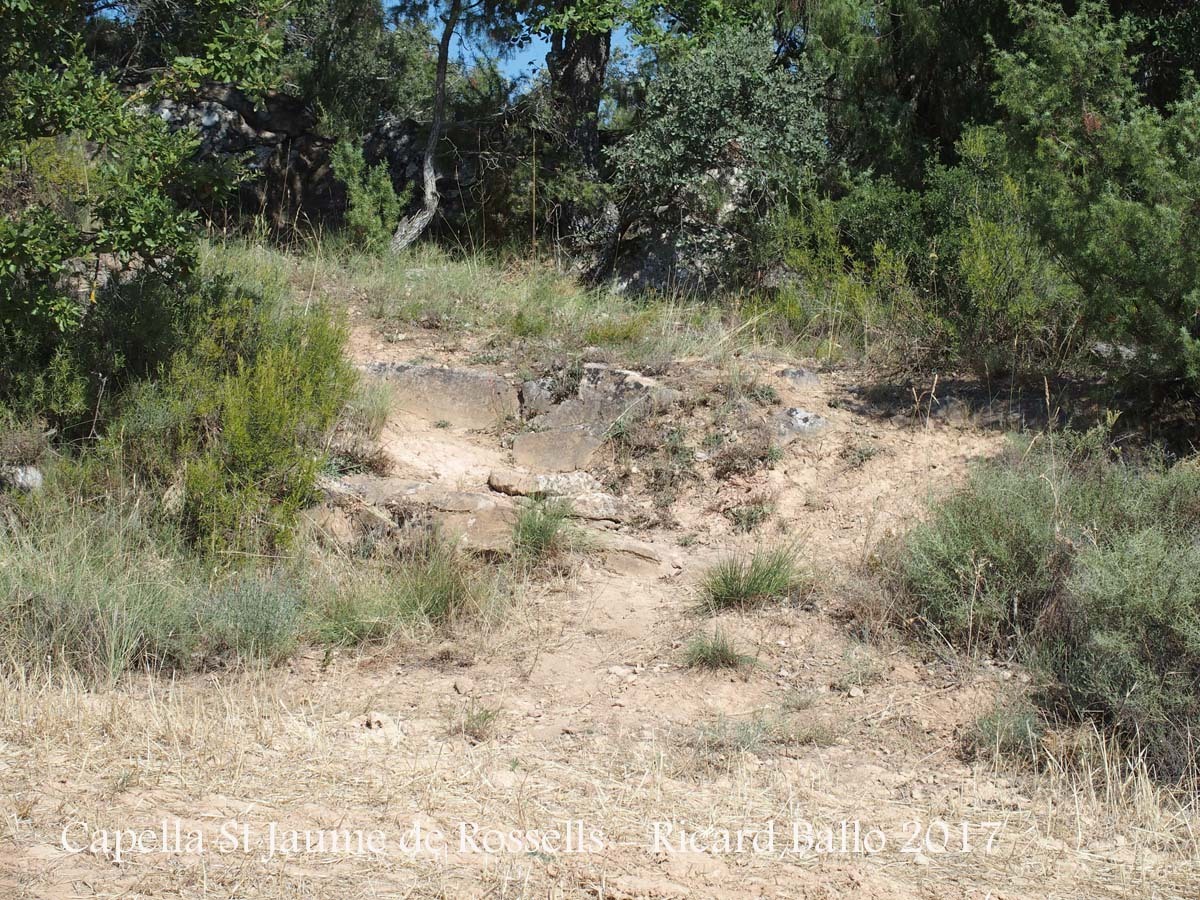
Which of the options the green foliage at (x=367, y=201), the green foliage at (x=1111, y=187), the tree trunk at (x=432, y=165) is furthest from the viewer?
the tree trunk at (x=432, y=165)

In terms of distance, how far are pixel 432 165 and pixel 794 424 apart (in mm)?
5413

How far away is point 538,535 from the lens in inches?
261

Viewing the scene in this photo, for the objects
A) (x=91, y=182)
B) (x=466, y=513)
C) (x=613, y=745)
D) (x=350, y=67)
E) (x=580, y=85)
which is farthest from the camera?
(x=350, y=67)

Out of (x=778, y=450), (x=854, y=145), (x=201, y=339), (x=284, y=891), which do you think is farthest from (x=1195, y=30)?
(x=284, y=891)

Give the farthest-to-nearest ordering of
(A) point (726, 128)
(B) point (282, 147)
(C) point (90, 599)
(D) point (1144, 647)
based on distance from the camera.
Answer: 1. (B) point (282, 147)
2. (A) point (726, 128)
3. (C) point (90, 599)
4. (D) point (1144, 647)

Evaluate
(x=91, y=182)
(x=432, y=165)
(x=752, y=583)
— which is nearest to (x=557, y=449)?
(x=752, y=583)

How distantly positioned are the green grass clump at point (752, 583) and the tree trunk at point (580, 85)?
6.35 meters

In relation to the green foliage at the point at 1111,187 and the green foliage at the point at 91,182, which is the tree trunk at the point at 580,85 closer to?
the green foliage at the point at 91,182

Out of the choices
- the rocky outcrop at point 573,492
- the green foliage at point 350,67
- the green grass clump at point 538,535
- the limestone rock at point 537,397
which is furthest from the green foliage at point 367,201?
the green grass clump at point 538,535

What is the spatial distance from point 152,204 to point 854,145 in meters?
6.54

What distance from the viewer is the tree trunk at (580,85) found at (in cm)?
1169

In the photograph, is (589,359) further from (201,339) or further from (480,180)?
(480,180)

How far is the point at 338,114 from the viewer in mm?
12531

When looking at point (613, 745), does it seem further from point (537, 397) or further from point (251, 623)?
point (537, 397)
